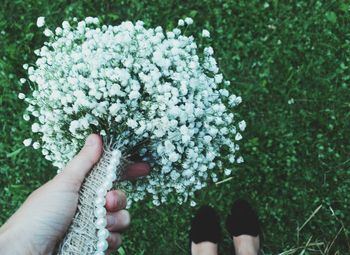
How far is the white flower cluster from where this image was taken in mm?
Result: 2227

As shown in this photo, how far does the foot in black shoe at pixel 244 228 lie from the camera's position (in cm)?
375

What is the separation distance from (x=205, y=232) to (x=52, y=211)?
5.71 ft

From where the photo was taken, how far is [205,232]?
12.4 ft

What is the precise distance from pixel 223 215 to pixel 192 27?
1.63 meters

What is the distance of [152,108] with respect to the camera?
224 cm

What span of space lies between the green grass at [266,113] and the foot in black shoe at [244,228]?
10cm

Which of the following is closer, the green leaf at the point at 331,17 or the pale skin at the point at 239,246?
the pale skin at the point at 239,246

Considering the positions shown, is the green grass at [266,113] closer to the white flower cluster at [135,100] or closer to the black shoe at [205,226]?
the black shoe at [205,226]

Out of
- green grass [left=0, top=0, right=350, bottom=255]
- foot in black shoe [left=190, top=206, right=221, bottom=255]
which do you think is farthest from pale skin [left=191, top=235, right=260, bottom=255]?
green grass [left=0, top=0, right=350, bottom=255]

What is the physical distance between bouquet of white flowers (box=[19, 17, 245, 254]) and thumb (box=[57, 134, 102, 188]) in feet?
0.15

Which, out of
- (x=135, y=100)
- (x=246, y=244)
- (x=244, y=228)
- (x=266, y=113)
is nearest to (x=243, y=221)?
(x=244, y=228)

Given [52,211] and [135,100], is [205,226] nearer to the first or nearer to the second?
[52,211]

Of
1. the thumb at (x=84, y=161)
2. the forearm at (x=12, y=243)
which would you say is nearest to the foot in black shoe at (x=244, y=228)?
the thumb at (x=84, y=161)

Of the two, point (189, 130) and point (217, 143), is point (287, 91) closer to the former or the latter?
point (217, 143)
